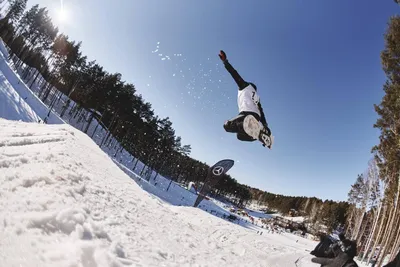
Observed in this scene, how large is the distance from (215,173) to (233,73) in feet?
46.5

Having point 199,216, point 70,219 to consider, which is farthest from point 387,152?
point 70,219

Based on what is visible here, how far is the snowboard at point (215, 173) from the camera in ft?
62.3

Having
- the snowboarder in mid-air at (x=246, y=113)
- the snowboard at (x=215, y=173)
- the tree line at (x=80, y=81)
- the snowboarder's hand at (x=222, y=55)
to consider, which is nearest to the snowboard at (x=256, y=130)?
the snowboarder in mid-air at (x=246, y=113)

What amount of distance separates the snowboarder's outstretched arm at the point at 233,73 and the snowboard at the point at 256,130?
93 centimetres

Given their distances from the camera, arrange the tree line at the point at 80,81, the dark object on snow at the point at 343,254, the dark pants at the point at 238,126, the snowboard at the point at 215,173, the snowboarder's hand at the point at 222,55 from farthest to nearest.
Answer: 1. the tree line at the point at 80,81
2. the snowboard at the point at 215,173
3. the dark pants at the point at 238,126
4. the snowboarder's hand at the point at 222,55
5. the dark object on snow at the point at 343,254

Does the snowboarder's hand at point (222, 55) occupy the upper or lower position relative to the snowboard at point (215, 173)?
upper

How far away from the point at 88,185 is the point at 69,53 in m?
58.0

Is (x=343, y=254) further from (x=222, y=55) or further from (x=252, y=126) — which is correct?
(x=222, y=55)

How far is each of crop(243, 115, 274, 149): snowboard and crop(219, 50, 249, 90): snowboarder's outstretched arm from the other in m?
0.93

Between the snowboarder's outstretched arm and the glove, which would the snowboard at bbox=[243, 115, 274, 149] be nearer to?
the snowboarder's outstretched arm

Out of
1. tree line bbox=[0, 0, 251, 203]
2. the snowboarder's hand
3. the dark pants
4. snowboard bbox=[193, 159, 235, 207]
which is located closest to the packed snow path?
the dark pants

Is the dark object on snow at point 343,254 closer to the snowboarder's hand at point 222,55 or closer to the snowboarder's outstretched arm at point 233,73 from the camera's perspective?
the snowboarder's outstretched arm at point 233,73

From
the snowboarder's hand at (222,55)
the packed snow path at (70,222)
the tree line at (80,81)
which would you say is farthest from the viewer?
the tree line at (80,81)

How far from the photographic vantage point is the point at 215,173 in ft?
63.1
